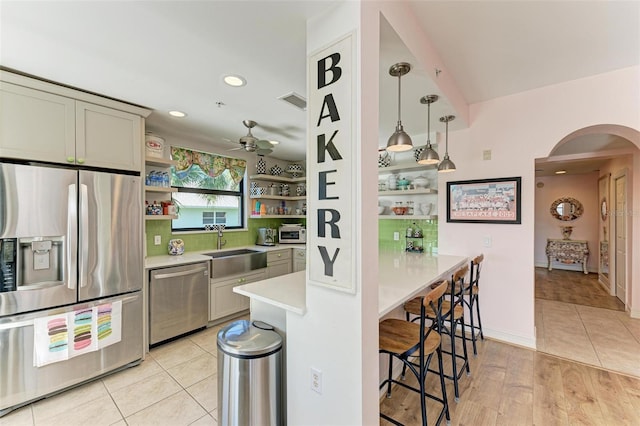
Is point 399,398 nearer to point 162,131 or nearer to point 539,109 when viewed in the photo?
point 539,109

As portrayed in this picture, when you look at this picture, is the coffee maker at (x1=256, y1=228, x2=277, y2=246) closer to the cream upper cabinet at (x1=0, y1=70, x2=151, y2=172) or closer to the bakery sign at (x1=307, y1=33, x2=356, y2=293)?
the cream upper cabinet at (x1=0, y1=70, x2=151, y2=172)

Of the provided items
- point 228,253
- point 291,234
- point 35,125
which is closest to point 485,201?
point 291,234

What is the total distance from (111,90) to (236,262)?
225cm

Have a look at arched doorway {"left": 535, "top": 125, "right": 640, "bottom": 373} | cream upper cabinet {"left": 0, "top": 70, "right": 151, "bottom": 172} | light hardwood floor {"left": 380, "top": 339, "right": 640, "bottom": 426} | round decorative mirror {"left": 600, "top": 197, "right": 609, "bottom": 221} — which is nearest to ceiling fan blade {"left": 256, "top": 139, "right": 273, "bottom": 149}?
cream upper cabinet {"left": 0, "top": 70, "right": 151, "bottom": 172}

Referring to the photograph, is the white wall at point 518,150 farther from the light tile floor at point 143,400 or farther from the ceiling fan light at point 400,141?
the light tile floor at point 143,400

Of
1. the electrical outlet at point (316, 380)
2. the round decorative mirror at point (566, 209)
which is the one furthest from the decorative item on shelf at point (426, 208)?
the round decorative mirror at point (566, 209)

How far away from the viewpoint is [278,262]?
167 inches

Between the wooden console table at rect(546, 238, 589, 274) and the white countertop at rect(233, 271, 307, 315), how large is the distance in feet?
23.8

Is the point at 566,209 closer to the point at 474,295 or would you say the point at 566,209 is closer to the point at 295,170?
the point at 474,295

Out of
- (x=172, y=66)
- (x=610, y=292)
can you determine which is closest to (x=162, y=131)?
(x=172, y=66)

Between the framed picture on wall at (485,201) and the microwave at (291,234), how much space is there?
2.51 metres

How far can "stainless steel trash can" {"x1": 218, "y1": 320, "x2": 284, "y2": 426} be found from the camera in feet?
5.13

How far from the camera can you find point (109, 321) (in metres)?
2.35

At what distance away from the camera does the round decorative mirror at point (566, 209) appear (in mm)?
6375
